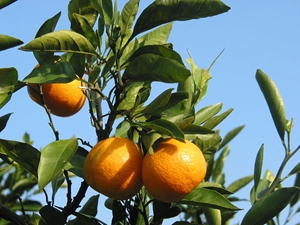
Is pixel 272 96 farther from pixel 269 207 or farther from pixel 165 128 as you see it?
pixel 165 128

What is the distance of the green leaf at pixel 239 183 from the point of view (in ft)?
7.71

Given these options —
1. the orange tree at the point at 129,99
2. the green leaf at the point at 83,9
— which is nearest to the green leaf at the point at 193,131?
the orange tree at the point at 129,99

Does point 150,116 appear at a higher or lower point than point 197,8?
lower

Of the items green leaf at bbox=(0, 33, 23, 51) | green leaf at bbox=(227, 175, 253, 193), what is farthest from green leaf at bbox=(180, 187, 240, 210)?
green leaf at bbox=(227, 175, 253, 193)

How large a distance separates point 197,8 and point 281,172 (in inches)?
24.9

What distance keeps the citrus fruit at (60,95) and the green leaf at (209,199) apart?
0.47 meters

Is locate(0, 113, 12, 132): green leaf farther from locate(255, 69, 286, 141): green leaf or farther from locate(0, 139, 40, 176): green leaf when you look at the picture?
locate(255, 69, 286, 141): green leaf

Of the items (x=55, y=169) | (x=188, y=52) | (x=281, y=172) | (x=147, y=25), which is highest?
(x=147, y=25)

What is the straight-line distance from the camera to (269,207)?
157 cm

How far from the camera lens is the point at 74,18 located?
5.10 feet

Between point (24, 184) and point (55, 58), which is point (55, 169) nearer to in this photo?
point (55, 58)

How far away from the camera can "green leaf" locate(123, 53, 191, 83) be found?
1.35 m

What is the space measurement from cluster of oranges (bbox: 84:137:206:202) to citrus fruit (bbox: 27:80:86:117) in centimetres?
29

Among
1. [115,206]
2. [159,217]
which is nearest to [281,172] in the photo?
[159,217]
